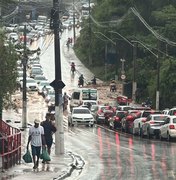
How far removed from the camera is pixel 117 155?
114 ft

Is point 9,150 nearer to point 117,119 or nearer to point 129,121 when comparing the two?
point 129,121

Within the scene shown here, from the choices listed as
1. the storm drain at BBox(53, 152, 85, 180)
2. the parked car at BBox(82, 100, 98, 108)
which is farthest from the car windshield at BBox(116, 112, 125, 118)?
the storm drain at BBox(53, 152, 85, 180)

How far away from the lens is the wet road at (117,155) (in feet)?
88.7

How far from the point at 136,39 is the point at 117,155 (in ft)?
191

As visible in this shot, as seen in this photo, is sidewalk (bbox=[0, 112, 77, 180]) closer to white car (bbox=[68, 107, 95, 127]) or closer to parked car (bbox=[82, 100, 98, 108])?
white car (bbox=[68, 107, 95, 127])

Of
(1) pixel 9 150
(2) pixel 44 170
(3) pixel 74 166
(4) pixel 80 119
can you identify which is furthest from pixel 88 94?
(2) pixel 44 170

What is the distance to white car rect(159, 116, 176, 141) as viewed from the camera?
4447cm

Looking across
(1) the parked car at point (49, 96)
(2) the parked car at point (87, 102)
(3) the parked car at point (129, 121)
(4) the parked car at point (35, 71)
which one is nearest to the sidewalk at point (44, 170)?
(3) the parked car at point (129, 121)

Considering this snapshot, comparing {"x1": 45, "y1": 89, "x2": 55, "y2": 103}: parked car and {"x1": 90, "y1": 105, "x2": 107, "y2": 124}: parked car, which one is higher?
{"x1": 45, "y1": 89, "x2": 55, "y2": 103}: parked car

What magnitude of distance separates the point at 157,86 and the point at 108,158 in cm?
3889

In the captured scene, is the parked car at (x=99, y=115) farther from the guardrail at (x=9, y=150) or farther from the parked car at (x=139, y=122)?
the guardrail at (x=9, y=150)

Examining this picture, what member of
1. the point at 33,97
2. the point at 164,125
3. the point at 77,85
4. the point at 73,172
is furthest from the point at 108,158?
the point at 77,85

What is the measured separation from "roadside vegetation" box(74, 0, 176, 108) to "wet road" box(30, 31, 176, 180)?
77.4ft

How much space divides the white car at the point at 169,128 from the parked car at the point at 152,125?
58.8 inches
